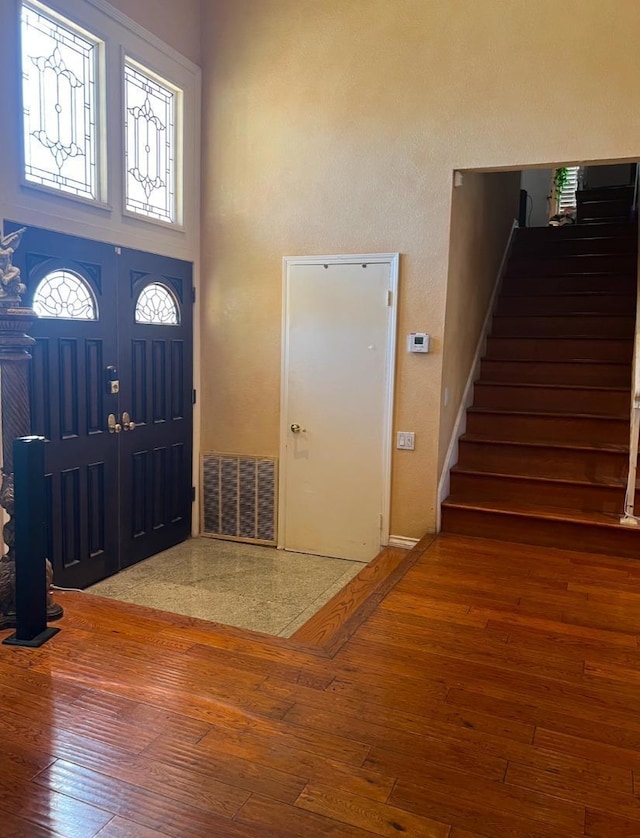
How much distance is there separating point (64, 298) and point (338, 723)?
272 centimetres

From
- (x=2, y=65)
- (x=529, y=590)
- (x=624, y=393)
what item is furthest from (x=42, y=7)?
(x=624, y=393)

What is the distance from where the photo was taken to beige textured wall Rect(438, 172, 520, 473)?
4.38 metres

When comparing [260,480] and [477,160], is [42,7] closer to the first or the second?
[477,160]

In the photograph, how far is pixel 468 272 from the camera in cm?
488

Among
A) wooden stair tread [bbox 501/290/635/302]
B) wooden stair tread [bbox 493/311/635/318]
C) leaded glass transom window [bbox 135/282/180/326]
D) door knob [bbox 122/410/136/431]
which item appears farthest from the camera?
wooden stair tread [bbox 501/290/635/302]

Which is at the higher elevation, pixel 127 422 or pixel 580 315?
pixel 580 315

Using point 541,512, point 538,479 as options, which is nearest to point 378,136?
point 538,479

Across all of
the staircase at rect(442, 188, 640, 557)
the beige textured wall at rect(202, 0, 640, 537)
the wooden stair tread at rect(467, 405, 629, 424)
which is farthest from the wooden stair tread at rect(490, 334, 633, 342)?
the beige textured wall at rect(202, 0, 640, 537)

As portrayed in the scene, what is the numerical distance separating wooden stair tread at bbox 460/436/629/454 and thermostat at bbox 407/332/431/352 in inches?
36.9

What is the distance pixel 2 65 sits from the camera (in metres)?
3.16

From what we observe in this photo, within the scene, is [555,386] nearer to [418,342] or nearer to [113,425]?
[418,342]

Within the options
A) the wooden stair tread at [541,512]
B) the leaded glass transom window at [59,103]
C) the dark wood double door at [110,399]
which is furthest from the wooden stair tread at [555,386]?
the leaded glass transom window at [59,103]

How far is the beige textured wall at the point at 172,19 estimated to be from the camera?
4032mm

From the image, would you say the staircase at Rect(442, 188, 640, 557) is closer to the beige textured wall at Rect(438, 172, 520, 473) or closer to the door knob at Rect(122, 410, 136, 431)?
the beige textured wall at Rect(438, 172, 520, 473)
